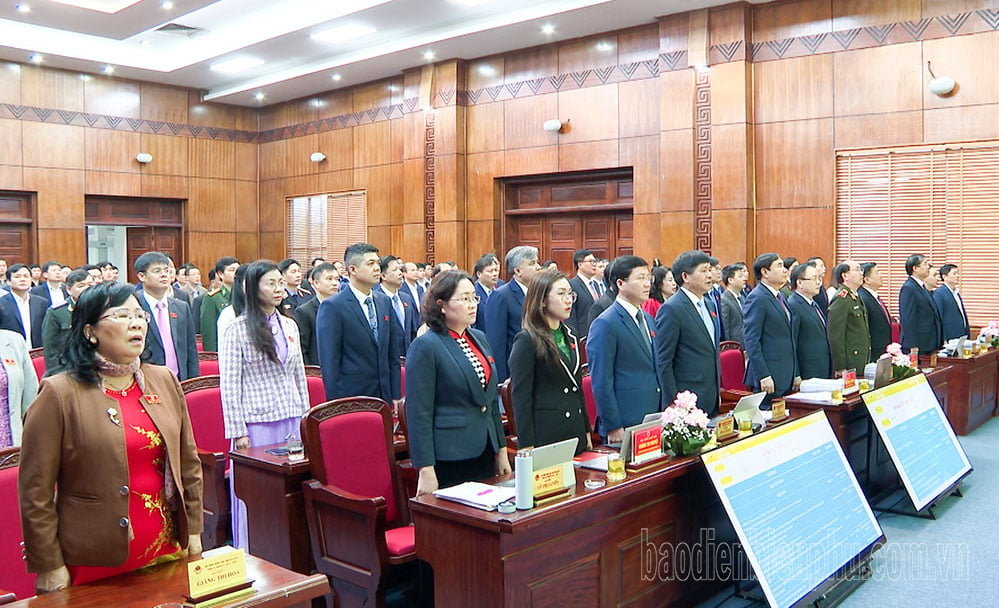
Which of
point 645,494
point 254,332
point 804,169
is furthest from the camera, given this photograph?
point 804,169

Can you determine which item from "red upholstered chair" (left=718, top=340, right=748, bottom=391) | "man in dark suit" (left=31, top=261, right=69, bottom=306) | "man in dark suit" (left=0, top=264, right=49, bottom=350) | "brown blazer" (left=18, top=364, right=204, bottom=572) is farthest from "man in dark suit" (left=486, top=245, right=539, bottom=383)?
"man in dark suit" (left=31, top=261, right=69, bottom=306)

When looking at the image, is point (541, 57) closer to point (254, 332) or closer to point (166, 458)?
point (254, 332)

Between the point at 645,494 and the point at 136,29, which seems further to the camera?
the point at 136,29

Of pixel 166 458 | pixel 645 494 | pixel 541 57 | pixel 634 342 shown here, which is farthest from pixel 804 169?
pixel 166 458

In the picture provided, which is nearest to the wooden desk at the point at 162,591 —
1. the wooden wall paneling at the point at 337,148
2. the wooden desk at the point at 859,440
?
the wooden desk at the point at 859,440

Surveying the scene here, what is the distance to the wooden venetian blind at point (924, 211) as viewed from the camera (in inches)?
303

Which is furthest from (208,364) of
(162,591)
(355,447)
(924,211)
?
(924,211)

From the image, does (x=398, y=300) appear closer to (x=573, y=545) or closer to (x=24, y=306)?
(x=573, y=545)

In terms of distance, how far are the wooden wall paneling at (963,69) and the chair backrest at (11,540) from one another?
8.28 m

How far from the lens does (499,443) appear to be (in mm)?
3238

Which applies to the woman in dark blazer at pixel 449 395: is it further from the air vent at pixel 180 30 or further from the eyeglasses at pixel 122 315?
the air vent at pixel 180 30

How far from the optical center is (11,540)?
2346 mm

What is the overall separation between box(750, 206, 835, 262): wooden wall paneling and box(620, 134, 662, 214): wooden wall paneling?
1.23 m

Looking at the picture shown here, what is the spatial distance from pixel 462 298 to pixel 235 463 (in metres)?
1.27
